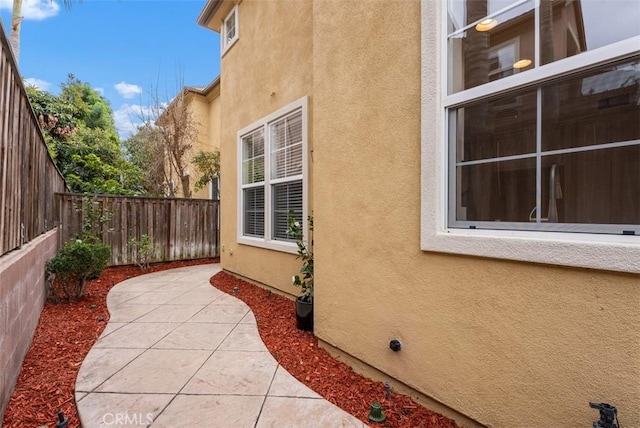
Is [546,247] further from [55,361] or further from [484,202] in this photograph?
[55,361]

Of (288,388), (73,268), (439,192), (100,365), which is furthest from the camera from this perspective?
(73,268)

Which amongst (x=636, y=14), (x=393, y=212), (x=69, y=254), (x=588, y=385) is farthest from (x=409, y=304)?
(x=69, y=254)

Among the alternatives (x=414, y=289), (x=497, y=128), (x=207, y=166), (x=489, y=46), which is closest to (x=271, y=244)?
(x=414, y=289)

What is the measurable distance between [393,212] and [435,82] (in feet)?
3.47

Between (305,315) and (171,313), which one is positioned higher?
(305,315)

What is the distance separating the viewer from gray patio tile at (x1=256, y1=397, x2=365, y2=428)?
2318mm

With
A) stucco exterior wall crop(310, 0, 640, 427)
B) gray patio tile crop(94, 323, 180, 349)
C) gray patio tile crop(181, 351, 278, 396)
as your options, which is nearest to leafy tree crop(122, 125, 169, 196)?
gray patio tile crop(94, 323, 180, 349)

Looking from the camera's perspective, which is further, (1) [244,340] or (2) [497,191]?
(1) [244,340]

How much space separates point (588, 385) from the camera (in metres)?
1.68

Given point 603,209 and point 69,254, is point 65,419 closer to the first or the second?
point 69,254

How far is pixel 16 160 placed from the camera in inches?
120

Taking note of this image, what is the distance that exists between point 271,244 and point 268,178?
125 centimetres

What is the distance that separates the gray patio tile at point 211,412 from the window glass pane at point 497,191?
2233 millimetres

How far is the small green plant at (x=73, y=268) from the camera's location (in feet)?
16.4
